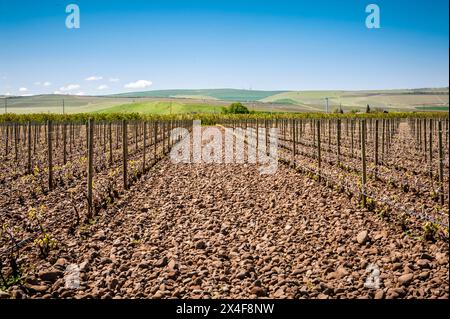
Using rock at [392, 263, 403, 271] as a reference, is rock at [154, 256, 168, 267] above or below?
below

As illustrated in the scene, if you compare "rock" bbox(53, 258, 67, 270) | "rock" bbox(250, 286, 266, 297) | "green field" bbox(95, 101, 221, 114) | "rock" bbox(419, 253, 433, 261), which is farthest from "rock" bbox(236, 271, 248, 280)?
"green field" bbox(95, 101, 221, 114)

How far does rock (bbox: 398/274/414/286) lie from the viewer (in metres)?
4.27

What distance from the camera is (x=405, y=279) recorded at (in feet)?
14.0

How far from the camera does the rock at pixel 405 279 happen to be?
4.27 meters

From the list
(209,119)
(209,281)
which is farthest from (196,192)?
(209,119)

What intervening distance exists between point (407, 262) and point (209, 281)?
7.47 feet

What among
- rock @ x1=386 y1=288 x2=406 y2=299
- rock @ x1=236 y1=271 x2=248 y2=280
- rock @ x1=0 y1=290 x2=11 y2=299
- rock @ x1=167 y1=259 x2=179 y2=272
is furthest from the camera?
rock @ x1=167 y1=259 x2=179 y2=272

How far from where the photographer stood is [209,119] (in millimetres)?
71938

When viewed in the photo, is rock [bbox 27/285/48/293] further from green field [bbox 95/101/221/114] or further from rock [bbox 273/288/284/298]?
green field [bbox 95/101/221/114]

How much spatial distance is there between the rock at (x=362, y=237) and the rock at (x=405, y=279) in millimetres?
1274

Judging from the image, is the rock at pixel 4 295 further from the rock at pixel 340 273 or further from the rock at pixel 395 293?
the rock at pixel 395 293

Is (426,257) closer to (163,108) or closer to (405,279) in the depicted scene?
(405,279)

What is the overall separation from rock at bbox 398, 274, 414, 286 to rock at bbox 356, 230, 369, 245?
4.18ft

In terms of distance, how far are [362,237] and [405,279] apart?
139 cm
